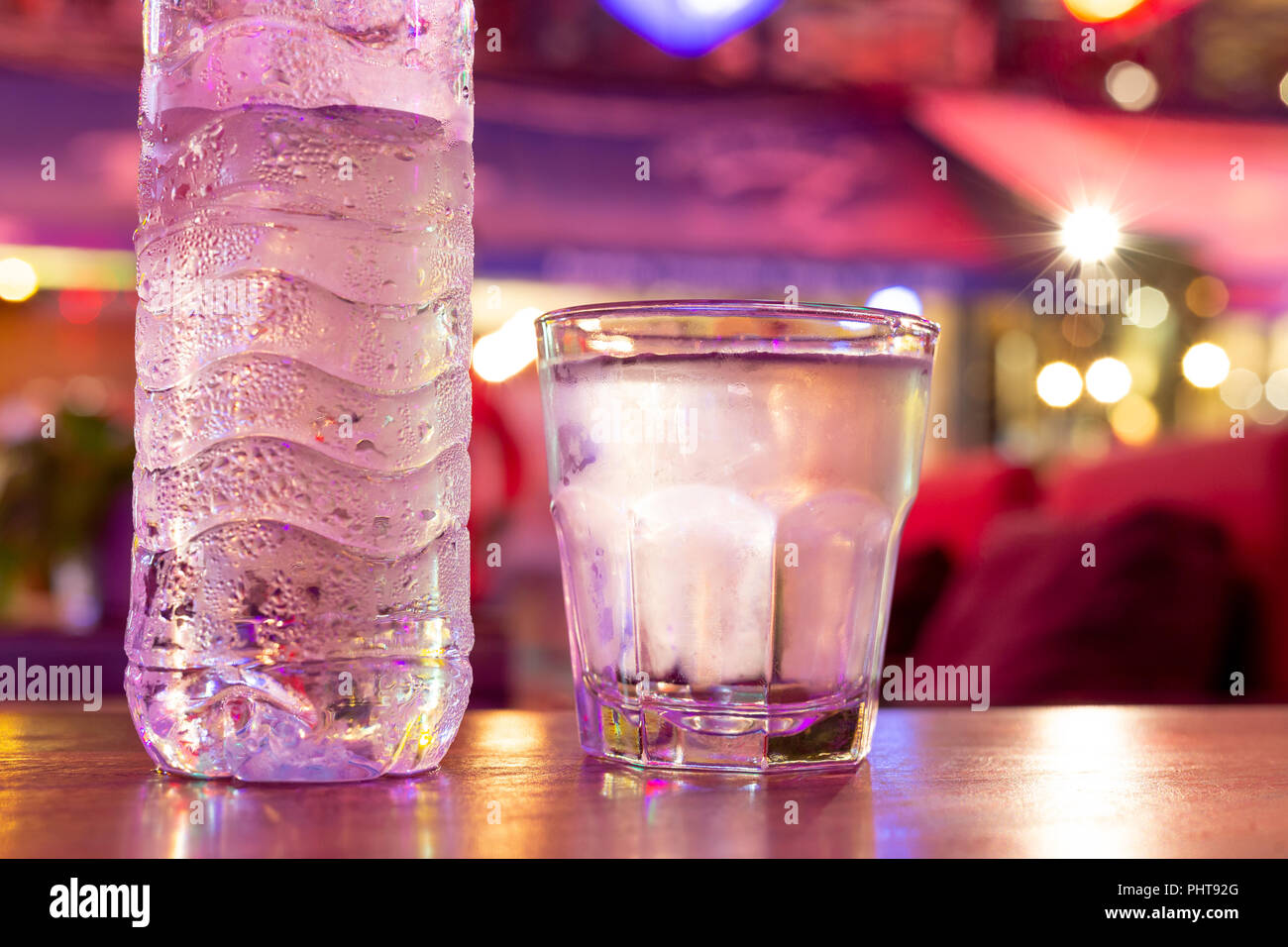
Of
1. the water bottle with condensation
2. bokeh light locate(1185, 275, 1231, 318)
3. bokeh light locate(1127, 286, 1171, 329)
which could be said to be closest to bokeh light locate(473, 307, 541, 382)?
bokeh light locate(1127, 286, 1171, 329)

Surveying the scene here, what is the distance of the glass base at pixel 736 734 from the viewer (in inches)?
22.6

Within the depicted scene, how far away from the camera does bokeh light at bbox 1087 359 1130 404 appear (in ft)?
26.0

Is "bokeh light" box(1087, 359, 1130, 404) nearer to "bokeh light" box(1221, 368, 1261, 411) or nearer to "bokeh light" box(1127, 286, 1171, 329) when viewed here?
"bokeh light" box(1127, 286, 1171, 329)

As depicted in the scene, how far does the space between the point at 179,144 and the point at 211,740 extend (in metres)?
0.26

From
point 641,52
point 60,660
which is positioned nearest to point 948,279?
point 641,52

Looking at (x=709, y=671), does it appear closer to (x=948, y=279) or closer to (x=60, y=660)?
(x=60, y=660)

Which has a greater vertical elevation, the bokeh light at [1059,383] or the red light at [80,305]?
the red light at [80,305]

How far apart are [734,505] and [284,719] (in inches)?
8.3

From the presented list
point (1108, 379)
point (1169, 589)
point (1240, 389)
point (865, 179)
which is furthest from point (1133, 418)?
point (1169, 589)

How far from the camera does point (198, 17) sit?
1.93 feet

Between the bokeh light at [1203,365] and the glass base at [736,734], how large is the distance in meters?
8.01

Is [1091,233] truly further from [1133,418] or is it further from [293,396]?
[293,396]

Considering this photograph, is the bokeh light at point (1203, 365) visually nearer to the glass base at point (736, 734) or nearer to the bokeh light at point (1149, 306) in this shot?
the bokeh light at point (1149, 306)

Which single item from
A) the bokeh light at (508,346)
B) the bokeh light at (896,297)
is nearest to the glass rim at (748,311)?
the bokeh light at (508,346)
